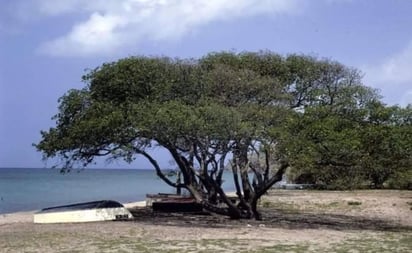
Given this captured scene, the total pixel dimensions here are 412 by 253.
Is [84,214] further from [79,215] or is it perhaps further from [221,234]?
[221,234]

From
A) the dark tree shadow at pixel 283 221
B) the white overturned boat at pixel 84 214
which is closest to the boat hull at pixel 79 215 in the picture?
the white overturned boat at pixel 84 214

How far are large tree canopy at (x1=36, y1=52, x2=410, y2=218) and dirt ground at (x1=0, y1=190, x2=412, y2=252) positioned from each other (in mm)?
2092

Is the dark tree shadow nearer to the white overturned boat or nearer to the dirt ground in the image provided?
the dirt ground

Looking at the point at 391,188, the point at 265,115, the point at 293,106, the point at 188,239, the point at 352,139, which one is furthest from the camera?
the point at 391,188

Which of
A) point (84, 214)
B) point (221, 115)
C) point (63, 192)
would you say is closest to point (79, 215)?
point (84, 214)

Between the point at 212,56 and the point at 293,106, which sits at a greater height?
the point at 212,56

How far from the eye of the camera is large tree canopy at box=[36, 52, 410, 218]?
→ 66.0ft

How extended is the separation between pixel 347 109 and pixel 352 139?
1.98m

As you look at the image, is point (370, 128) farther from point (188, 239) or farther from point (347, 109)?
point (188, 239)

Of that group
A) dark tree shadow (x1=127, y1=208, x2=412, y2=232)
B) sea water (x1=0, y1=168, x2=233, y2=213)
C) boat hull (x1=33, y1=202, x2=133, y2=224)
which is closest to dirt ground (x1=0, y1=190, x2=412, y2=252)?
dark tree shadow (x1=127, y1=208, x2=412, y2=232)

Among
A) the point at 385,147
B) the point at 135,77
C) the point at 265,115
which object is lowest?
the point at 385,147

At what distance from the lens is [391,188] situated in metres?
55.0

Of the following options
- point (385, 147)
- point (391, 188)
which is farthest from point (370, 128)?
point (391, 188)

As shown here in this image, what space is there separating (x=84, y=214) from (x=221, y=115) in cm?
733
